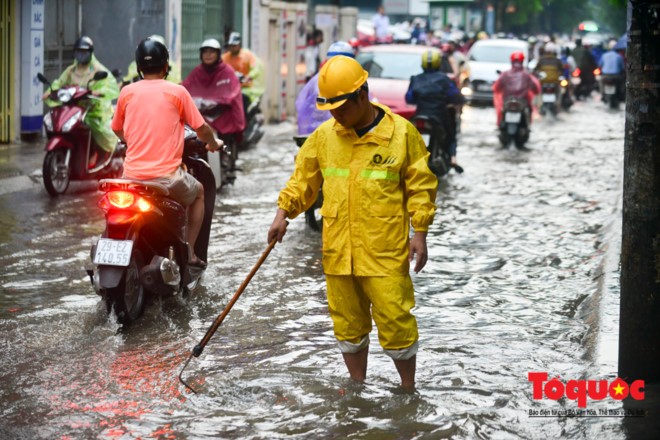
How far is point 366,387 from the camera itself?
251 inches

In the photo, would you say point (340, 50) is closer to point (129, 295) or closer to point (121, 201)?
point (121, 201)

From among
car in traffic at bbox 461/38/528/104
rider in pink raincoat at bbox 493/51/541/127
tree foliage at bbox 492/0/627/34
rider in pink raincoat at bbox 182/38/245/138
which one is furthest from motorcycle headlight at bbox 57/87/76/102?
tree foliage at bbox 492/0/627/34

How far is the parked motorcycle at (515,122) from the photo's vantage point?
20.5 meters

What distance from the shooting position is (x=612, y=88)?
3341 cm

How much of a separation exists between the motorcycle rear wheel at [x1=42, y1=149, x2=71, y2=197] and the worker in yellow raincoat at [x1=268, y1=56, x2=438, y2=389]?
747cm

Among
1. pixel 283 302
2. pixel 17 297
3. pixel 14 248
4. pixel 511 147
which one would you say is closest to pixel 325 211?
pixel 283 302

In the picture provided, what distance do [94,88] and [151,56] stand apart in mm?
5592

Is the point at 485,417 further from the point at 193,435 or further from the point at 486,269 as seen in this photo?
the point at 486,269

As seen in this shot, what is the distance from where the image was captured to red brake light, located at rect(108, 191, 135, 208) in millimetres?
7629

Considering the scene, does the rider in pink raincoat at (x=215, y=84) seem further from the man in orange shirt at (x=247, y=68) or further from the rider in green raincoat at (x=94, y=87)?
the man in orange shirt at (x=247, y=68)

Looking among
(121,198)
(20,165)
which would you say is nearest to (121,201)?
(121,198)

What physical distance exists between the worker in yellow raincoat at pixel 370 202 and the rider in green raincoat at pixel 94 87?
7.67m

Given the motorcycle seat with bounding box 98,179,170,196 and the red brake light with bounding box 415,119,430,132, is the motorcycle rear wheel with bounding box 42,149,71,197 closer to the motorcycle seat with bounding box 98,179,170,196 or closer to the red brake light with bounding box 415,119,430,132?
the red brake light with bounding box 415,119,430,132

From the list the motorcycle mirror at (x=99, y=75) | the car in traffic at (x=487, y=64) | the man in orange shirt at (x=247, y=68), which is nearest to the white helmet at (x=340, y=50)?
the motorcycle mirror at (x=99, y=75)
